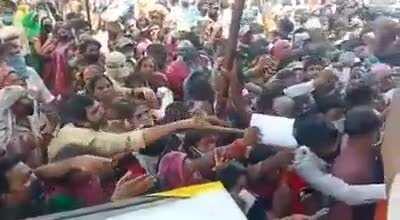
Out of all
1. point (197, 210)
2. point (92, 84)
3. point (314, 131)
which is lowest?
point (197, 210)

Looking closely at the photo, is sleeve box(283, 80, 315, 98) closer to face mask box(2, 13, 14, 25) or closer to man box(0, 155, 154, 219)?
man box(0, 155, 154, 219)

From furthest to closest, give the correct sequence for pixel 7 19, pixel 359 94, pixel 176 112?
pixel 359 94, pixel 176 112, pixel 7 19

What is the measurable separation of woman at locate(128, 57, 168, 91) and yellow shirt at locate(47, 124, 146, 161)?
77 millimetres

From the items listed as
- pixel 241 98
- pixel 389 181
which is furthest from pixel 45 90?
pixel 389 181

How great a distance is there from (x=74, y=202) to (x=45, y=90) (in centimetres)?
18

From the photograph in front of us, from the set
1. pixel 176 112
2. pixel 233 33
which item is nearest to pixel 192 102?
pixel 176 112

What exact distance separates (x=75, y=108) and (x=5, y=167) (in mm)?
135

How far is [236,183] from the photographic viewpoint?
1.11 metres

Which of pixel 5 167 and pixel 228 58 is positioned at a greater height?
pixel 228 58

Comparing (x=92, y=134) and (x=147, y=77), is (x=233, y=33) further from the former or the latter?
(x=92, y=134)

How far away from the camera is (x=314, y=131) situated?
45.0 inches

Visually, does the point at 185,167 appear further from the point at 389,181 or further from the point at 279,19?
the point at 389,181

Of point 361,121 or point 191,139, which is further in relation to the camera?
point 361,121

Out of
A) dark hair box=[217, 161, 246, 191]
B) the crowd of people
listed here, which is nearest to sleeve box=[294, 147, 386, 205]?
the crowd of people
